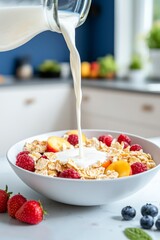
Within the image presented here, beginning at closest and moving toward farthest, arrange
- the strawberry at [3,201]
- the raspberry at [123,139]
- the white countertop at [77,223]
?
the white countertop at [77,223]
the strawberry at [3,201]
the raspberry at [123,139]

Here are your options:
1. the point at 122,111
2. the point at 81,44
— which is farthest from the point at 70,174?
the point at 81,44

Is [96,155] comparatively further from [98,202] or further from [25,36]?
[25,36]

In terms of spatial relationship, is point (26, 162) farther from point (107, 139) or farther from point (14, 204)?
point (107, 139)

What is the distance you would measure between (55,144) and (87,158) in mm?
136

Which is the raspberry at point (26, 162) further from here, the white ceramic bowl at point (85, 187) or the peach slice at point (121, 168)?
the peach slice at point (121, 168)

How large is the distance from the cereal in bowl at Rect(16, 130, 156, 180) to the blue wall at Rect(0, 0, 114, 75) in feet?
8.01

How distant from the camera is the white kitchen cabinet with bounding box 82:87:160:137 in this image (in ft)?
9.21

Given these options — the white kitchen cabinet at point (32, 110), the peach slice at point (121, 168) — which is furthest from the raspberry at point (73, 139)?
the white kitchen cabinet at point (32, 110)

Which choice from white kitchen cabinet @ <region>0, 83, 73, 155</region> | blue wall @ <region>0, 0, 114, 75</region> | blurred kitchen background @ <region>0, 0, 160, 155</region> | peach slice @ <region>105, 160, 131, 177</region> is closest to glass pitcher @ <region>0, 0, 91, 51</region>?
peach slice @ <region>105, 160, 131, 177</region>

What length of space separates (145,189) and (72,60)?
16.5 inches

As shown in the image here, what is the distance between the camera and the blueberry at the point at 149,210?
3.11 ft

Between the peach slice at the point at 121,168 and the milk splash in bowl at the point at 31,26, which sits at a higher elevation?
the milk splash in bowl at the point at 31,26

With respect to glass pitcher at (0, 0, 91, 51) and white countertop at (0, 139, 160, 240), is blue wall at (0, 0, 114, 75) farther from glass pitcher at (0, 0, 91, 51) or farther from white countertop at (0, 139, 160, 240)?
white countertop at (0, 139, 160, 240)

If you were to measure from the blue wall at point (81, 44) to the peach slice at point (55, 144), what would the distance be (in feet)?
8.09
